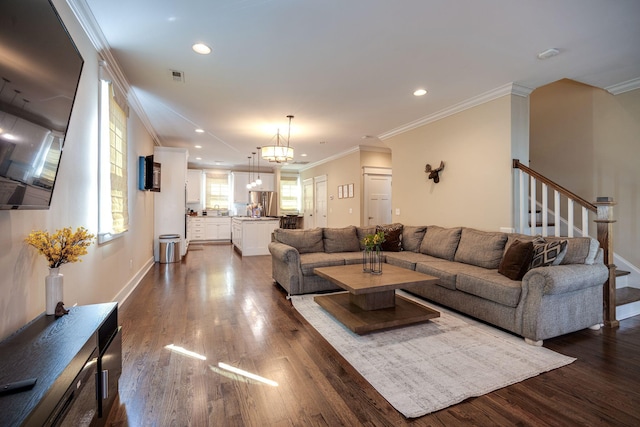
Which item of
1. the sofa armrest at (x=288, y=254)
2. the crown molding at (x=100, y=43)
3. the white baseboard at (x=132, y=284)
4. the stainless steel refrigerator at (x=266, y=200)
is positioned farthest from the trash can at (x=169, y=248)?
the stainless steel refrigerator at (x=266, y=200)

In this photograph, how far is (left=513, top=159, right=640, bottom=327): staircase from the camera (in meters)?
2.87

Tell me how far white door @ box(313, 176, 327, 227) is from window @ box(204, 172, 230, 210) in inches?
129

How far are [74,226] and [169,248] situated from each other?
4.12 meters

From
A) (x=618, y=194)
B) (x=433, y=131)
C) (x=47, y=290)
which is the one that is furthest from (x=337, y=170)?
(x=47, y=290)

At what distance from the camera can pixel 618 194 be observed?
151 inches

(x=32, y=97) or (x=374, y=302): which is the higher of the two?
(x=32, y=97)

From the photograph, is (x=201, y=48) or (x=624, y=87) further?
(x=624, y=87)

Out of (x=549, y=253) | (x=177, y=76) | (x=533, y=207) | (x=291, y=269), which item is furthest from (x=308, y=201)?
(x=549, y=253)

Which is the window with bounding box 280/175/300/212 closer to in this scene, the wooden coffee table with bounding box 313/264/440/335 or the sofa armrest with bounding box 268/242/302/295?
the sofa armrest with bounding box 268/242/302/295

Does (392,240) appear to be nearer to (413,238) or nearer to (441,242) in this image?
(413,238)

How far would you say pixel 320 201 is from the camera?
9.07 metres

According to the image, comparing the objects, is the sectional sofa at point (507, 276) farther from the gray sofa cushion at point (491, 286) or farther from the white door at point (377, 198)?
the white door at point (377, 198)

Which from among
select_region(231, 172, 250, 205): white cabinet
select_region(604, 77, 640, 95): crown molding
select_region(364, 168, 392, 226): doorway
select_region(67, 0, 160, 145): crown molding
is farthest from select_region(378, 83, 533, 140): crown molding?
select_region(231, 172, 250, 205): white cabinet

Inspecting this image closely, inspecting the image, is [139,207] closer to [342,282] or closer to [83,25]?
[83,25]
